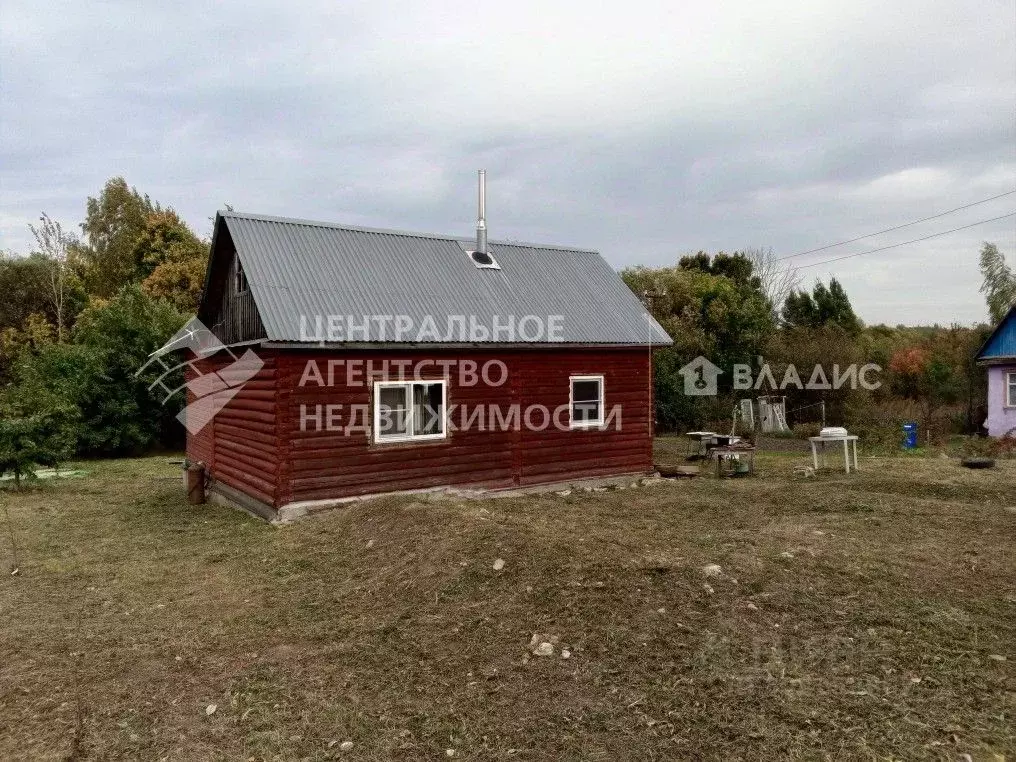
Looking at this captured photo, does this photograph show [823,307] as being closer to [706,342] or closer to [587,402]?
[706,342]

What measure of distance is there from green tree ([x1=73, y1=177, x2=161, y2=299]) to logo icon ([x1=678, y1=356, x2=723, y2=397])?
3195 cm

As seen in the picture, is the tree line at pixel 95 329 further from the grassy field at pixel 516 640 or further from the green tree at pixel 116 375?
the grassy field at pixel 516 640

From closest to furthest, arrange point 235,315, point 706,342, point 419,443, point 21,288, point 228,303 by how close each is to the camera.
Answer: point 419,443 < point 235,315 < point 228,303 < point 706,342 < point 21,288

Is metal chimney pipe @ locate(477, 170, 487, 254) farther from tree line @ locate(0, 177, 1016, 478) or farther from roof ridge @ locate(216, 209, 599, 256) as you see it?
tree line @ locate(0, 177, 1016, 478)

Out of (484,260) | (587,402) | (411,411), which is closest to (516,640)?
(411,411)

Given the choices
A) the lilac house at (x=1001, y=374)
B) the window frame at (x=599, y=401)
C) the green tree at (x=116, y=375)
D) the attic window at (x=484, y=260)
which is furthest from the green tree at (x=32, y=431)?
the lilac house at (x=1001, y=374)

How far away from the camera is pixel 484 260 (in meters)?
A: 15.8

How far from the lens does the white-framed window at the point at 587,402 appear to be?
15.0m

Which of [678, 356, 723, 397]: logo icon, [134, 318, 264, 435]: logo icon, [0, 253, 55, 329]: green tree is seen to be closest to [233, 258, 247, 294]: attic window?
[134, 318, 264, 435]: logo icon

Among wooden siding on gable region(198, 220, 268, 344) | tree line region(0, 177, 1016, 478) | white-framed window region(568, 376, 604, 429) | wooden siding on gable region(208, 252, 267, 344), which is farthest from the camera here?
tree line region(0, 177, 1016, 478)

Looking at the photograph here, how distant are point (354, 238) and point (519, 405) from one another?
4.96 meters

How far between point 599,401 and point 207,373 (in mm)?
9034

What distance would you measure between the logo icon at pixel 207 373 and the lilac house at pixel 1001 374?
934 inches

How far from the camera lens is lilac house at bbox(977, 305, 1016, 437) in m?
23.0
